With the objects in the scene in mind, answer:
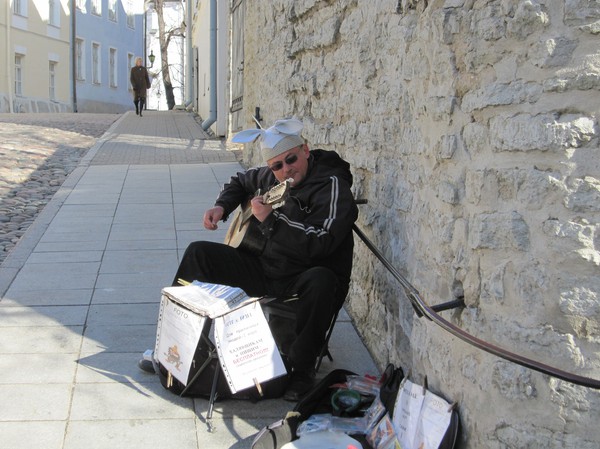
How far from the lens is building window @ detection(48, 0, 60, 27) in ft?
99.8

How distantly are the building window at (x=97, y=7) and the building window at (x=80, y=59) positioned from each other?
80.4 inches

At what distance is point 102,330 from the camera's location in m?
4.28

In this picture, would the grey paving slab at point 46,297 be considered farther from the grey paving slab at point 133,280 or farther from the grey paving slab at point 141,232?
the grey paving slab at point 141,232

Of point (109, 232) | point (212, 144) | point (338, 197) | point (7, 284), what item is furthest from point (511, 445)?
point (212, 144)

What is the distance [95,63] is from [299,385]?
109 feet

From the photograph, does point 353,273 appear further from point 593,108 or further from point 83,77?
point 83,77

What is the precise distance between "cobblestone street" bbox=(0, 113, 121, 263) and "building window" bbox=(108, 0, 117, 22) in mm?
19502

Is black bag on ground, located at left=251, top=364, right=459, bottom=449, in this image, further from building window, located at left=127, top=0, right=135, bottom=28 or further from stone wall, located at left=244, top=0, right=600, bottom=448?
building window, located at left=127, top=0, right=135, bottom=28

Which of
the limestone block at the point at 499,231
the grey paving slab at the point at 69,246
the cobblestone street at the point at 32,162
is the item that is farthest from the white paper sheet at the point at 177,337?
the cobblestone street at the point at 32,162

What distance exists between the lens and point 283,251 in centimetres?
351

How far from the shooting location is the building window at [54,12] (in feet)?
99.8

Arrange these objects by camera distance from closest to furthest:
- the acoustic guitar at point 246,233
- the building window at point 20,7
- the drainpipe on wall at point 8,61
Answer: the acoustic guitar at point 246,233
the drainpipe on wall at point 8,61
the building window at point 20,7

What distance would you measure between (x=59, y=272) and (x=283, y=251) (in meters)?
2.46

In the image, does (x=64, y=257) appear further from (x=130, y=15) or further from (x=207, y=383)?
(x=130, y=15)
